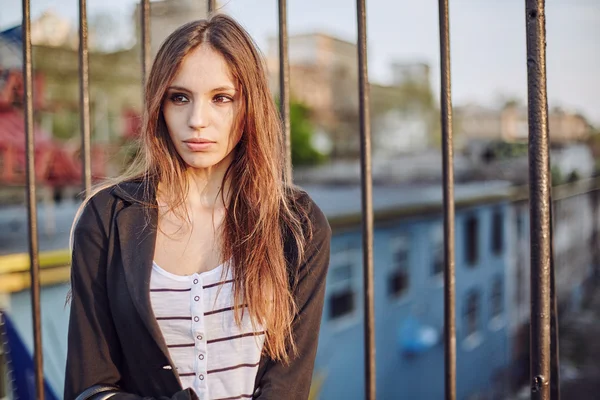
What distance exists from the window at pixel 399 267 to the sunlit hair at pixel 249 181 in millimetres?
11025

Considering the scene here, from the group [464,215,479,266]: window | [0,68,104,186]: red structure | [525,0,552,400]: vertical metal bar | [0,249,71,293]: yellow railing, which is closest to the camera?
[525,0,552,400]: vertical metal bar

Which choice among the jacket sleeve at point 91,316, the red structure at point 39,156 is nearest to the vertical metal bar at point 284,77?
the jacket sleeve at point 91,316

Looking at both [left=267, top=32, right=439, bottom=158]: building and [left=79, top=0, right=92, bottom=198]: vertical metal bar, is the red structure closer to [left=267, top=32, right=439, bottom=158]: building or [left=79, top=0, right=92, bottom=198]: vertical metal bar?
[left=79, top=0, right=92, bottom=198]: vertical metal bar

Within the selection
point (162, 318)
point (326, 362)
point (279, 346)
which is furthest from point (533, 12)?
point (326, 362)

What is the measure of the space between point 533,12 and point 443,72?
0.18 m

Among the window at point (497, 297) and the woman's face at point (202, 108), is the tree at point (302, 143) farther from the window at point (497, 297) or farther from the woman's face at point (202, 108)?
the woman's face at point (202, 108)

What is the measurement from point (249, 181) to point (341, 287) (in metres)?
9.85

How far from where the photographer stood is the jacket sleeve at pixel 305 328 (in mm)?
1103

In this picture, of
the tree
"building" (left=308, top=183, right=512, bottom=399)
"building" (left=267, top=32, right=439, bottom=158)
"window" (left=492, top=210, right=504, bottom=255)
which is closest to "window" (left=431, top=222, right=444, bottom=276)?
"building" (left=308, top=183, right=512, bottom=399)

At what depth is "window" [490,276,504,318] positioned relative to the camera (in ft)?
54.4

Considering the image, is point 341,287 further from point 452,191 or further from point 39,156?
point 452,191

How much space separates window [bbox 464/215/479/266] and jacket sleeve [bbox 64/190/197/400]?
13674mm

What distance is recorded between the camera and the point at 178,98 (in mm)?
1159

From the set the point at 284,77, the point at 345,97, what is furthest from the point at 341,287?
the point at 345,97
